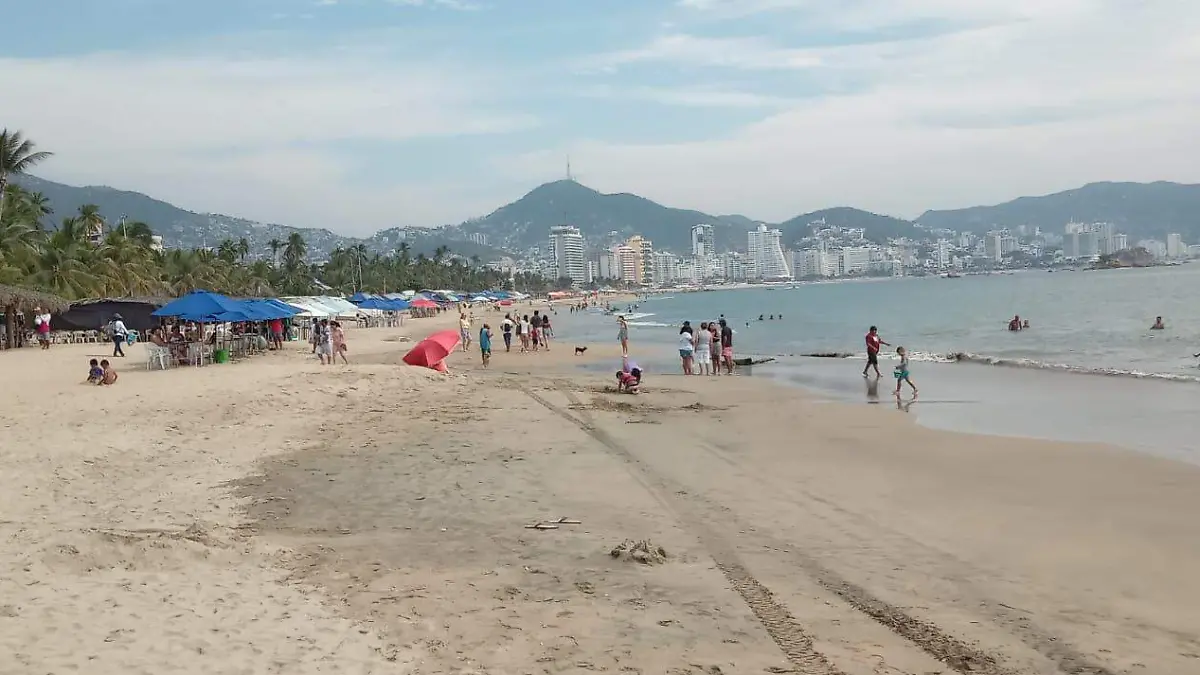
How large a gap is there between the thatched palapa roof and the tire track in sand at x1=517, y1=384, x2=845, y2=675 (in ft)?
90.4

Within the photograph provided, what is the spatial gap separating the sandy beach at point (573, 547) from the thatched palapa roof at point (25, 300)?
1939cm

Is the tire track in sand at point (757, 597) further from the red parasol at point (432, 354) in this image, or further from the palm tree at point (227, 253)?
the palm tree at point (227, 253)

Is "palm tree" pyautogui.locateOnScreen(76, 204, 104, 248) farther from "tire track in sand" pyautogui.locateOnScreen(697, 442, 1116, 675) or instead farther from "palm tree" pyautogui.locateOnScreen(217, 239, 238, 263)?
"tire track in sand" pyautogui.locateOnScreen(697, 442, 1116, 675)

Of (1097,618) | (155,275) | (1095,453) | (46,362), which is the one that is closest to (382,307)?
(155,275)

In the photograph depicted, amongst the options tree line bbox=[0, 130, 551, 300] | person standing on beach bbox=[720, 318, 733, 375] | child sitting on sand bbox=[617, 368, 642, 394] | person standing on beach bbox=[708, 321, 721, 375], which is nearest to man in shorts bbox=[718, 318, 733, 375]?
person standing on beach bbox=[720, 318, 733, 375]

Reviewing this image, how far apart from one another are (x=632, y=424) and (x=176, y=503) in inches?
268

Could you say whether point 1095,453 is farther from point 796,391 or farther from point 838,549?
point 796,391

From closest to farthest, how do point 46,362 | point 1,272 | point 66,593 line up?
point 66,593
point 46,362
point 1,272

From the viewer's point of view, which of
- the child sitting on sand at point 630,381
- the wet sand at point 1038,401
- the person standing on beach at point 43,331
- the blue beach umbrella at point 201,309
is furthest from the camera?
the person standing on beach at point 43,331

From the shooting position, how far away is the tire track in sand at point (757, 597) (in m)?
4.64

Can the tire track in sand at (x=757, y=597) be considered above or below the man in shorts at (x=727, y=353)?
below

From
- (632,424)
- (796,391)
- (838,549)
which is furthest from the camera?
(796,391)

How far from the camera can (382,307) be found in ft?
175

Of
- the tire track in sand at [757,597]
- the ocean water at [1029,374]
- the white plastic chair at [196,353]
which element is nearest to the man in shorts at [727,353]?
the ocean water at [1029,374]
